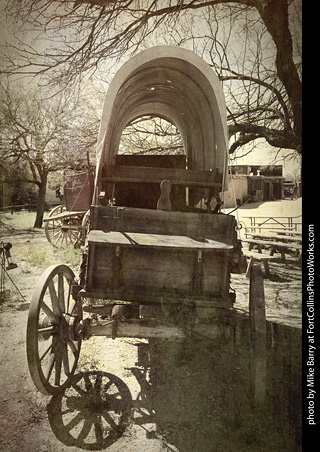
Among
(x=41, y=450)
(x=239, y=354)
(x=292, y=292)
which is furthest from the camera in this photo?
(x=292, y=292)

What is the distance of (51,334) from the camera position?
2271 mm

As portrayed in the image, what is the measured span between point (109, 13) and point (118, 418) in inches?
139

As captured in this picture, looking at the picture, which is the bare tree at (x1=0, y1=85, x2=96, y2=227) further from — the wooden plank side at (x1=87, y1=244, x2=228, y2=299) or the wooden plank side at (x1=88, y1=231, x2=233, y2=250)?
the wooden plank side at (x1=87, y1=244, x2=228, y2=299)

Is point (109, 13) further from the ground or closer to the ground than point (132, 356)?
further from the ground

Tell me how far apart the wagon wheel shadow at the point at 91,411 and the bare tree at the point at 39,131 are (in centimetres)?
213

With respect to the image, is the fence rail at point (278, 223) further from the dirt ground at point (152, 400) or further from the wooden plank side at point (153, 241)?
the dirt ground at point (152, 400)

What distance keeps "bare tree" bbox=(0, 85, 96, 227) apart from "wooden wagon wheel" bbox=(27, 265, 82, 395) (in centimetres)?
127

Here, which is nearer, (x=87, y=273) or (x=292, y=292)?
(x=87, y=273)

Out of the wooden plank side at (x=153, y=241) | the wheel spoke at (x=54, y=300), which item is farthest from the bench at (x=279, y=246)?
the wheel spoke at (x=54, y=300)

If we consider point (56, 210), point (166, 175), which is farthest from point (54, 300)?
point (56, 210)

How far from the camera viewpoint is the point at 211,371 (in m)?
2.72
